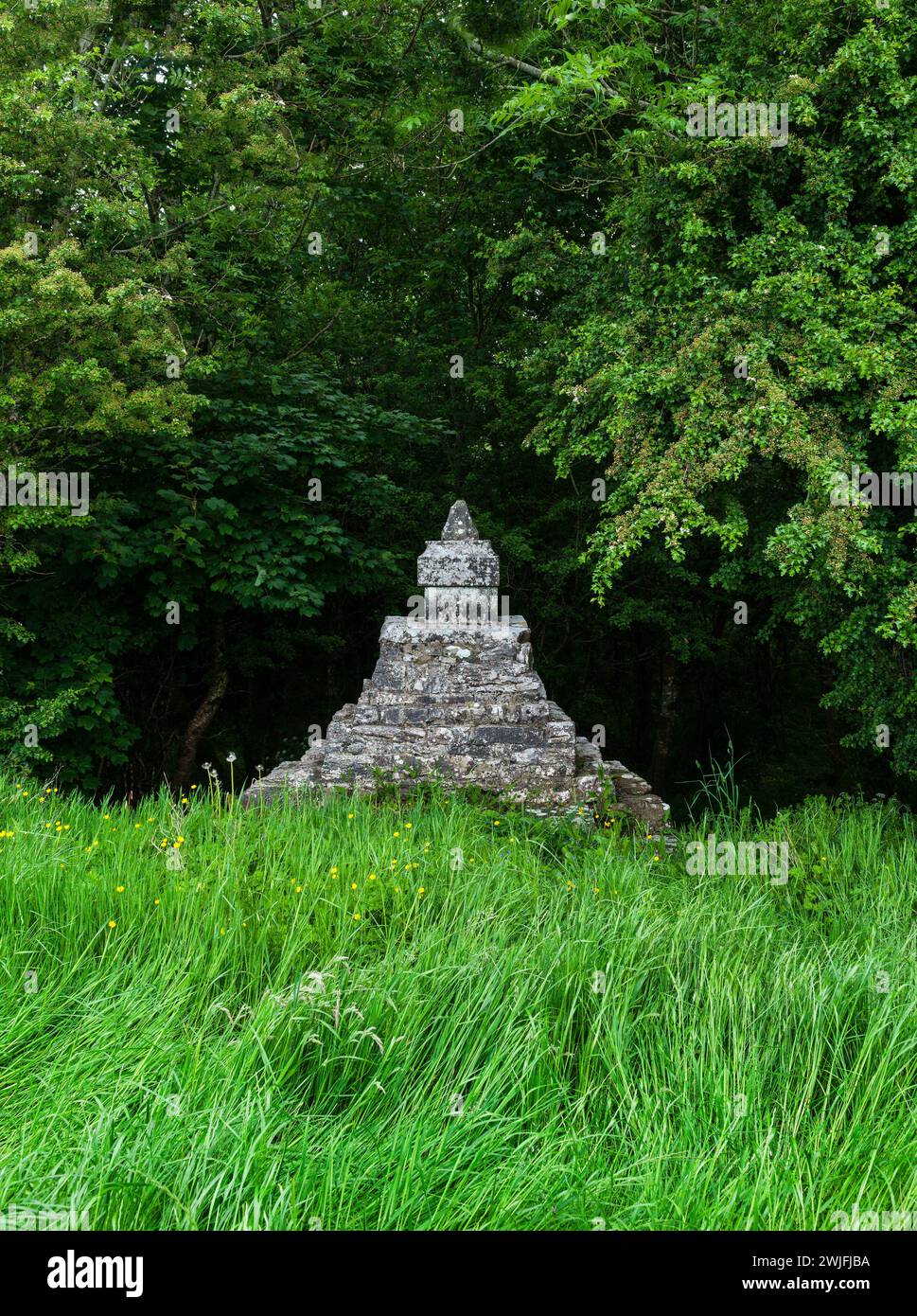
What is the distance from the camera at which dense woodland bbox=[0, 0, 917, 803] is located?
760 centimetres

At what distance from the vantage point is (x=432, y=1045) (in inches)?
128

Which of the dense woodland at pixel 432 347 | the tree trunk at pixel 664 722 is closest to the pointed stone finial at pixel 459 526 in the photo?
the dense woodland at pixel 432 347

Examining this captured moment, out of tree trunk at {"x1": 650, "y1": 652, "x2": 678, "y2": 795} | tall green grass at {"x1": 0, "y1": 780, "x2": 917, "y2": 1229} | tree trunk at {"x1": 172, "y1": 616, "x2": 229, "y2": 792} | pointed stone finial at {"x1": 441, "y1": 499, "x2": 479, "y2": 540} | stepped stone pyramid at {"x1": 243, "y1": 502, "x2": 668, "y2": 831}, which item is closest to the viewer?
tall green grass at {"x1": 0, "y1": 780, "x2": 917, "y2": 1229}

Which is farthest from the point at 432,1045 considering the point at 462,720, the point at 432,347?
the point at 432,347

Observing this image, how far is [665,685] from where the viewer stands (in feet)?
52.5

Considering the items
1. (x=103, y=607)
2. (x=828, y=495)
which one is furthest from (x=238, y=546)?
(x=828, y=495)

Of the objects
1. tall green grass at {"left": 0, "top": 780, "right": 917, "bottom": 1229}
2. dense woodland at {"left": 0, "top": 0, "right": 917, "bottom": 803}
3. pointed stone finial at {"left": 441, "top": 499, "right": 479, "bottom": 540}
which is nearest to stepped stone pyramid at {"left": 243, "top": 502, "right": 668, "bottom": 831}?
pointed stone finial at {"left": 441, "top": 499, "right": 479, "bottom": 540}

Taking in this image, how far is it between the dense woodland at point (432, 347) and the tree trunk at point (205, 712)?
7 cm

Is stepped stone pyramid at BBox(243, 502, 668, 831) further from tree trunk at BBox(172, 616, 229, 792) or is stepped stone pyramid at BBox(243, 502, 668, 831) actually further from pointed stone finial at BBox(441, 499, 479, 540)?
tree trunk at BBox(172, 616, 229, 792)

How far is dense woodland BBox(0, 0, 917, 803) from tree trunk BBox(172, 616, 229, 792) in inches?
2.7

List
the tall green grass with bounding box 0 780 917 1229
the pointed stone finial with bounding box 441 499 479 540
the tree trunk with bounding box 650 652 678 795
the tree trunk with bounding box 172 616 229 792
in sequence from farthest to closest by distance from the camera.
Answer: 1. the tree trunk with bounding box 650 652 678 795
2. the tree trunk with bounding box 172 616 229 792
3. the pointed stone finial with bounding box 441 499 479 540
4. the tall green grass with bounding box 0 780 917 1229

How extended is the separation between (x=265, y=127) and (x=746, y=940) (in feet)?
33.9

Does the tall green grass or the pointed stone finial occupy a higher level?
the pointed stone finial

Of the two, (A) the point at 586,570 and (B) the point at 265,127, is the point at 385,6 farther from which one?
(A) the point at 586,570
